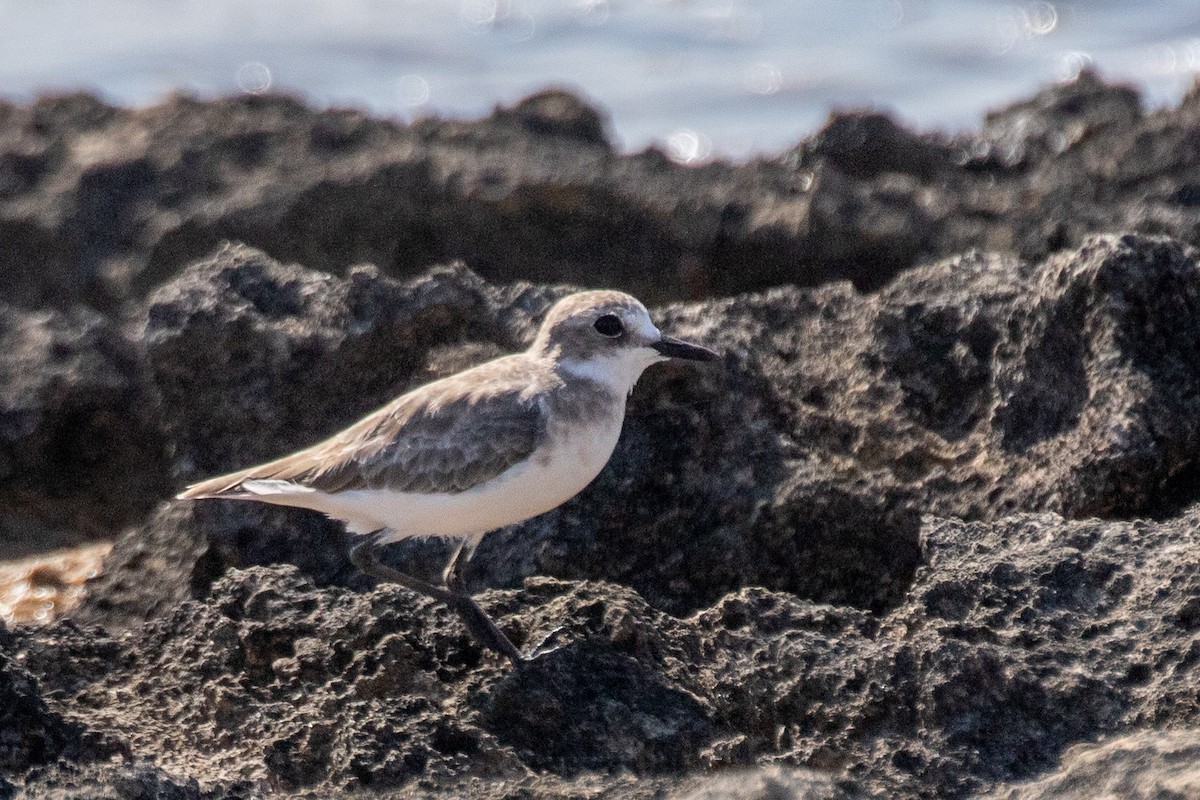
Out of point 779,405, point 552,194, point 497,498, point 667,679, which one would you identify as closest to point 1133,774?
point 667,679

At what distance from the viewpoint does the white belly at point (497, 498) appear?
18.0ft

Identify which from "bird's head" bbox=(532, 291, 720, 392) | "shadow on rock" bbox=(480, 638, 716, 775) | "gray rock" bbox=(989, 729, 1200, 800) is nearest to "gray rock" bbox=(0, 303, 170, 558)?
"bird's head" bbox=(532, 291, 720, 392)

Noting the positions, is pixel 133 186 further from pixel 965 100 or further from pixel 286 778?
pixel 965 100

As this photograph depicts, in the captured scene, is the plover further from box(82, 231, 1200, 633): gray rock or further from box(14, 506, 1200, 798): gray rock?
box(14, 506, 1200, 798): gray rock

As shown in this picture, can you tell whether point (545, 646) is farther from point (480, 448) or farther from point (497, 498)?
point (480, 448)

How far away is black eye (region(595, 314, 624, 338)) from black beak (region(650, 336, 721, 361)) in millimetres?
164

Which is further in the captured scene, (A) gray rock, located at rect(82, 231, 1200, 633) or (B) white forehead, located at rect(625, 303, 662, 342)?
(B) white forehead, located at rect(625, 303, 662, 342)

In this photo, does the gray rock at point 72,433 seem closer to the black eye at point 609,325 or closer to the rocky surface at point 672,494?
the rocky surface at point 672,494

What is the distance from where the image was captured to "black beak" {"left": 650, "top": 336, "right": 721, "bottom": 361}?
5.87 metres

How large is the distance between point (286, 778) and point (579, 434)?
166 centimetres

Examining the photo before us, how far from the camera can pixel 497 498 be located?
5.50 metres

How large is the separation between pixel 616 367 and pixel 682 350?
252 millimetres

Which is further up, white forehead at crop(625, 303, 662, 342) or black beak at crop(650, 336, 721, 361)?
white forehead at crop(625, 303, 662, 342)

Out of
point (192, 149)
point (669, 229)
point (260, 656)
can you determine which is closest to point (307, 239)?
point (192, 149)
